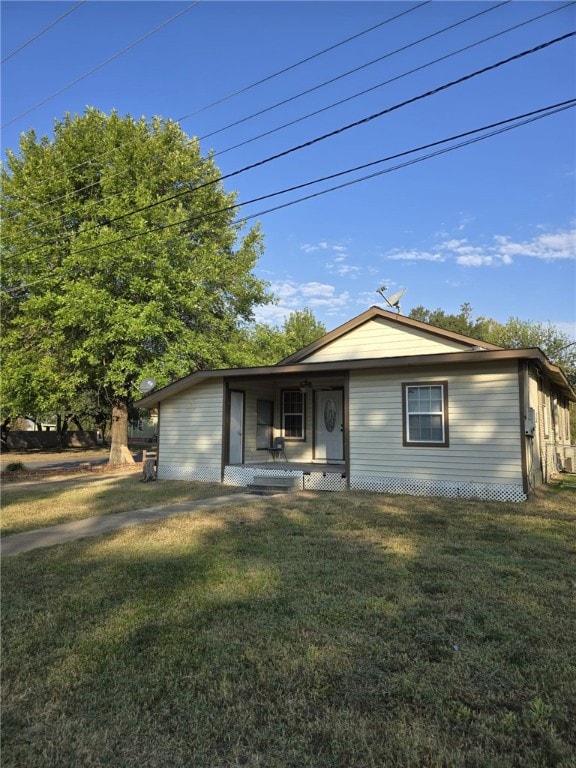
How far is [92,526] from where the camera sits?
790 centimetres

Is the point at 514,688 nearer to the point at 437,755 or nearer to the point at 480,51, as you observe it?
the point at 437,755

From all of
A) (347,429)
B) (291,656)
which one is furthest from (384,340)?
(291,656)

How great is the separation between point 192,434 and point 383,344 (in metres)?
6.10

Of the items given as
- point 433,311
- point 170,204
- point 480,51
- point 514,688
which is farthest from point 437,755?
point 433,311

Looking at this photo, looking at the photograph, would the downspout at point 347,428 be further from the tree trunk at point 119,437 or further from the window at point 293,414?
the tree trunk at point 119,437

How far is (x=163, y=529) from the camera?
7492 mm

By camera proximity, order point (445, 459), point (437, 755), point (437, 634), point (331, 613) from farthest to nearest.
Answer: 1. point (445, 459)
2. point (331, 613)
3. point (437, 634)
4. point (437, 755)

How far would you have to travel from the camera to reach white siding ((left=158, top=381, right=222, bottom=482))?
1418 centimetres

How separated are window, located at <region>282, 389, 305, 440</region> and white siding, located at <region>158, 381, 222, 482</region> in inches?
97.8

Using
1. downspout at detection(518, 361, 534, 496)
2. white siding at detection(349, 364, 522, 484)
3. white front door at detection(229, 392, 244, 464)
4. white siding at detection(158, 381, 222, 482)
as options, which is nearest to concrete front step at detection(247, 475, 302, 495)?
white siding at detection(349, 364, 522, 484)

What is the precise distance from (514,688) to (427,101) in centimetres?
757

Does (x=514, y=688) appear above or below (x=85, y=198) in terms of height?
below

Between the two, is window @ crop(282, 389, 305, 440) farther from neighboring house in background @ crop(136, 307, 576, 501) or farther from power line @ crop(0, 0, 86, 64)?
power line @ crop(0, 0, 86, 64)

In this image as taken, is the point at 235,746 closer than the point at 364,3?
Yes
